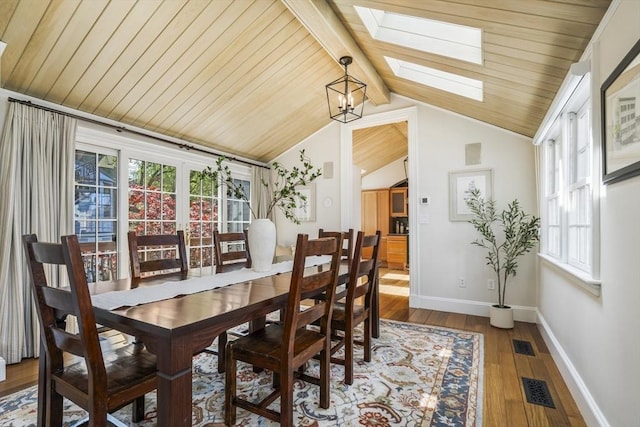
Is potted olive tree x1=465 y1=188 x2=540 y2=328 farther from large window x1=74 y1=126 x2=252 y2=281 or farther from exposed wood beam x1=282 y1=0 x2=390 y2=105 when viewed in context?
large window x1=74 y1=126 x2=252 y2=281

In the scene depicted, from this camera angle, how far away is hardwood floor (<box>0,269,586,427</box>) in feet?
5.86

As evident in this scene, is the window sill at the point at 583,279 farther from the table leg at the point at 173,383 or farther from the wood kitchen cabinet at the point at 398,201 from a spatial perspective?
the wood kitchen cabinet at the point at 398,201

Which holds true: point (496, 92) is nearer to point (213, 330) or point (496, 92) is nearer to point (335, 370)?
point (335, 370)

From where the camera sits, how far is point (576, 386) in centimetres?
192

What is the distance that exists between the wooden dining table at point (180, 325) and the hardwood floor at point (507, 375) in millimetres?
1394

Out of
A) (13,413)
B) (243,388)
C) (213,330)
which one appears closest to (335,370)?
(243,388)

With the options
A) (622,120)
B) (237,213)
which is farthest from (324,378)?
(237,213)

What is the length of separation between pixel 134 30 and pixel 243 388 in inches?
111

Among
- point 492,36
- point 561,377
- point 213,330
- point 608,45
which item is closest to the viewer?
point 213,330

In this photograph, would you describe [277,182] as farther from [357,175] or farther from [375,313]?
[375,313]

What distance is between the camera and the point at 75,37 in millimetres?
2312

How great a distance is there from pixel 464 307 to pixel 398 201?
4.68 metres

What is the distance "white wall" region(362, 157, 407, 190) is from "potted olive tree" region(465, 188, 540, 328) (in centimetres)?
459

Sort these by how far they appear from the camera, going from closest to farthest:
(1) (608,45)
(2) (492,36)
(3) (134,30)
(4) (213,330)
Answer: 1. (4) (213,330)
2. (1) (608,45)
3. (2) (492,36)
4. (3) (134,30)
